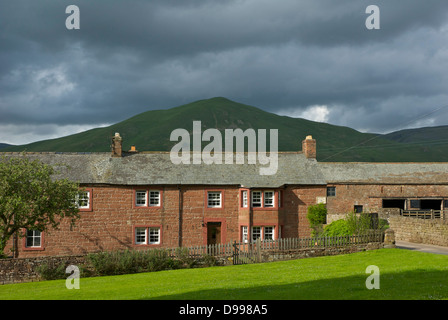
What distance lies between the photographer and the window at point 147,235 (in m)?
40.3

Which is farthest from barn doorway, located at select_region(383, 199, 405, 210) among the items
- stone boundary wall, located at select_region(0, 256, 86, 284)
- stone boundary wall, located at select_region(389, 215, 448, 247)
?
stone boundary wall, located at select_region(0, 256, 86, 284)

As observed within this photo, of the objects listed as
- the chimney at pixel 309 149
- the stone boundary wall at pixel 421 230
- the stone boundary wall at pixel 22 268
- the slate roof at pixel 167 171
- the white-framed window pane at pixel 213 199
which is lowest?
the stone boundary wall at pixel 22 268

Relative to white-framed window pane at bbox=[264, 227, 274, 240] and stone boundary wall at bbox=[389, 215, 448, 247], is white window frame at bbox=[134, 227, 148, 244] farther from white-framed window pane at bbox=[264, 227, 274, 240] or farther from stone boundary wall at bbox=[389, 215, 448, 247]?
stone boundary wall at bbox=[389, 215, 448, 247]

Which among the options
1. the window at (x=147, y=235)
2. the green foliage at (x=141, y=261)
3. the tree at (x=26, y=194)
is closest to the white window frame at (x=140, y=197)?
the window at (x=147, y=235)

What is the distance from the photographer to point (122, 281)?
2286cm

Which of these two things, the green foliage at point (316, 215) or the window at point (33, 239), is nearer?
the window at point (33, 239)

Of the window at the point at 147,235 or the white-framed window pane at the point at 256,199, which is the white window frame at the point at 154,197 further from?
the white-framed window pane at the point at 256,199

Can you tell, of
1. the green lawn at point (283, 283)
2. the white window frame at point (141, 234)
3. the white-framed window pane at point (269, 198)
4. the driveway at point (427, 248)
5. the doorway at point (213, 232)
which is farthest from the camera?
the white-framed window pane at point (269, 198)

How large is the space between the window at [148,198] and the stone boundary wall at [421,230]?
23.5 metres

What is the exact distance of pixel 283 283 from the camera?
18516mm

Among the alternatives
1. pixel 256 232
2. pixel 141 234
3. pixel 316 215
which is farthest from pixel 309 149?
pixel 141 234

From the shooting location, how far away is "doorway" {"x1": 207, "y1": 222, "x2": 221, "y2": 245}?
41.4 meters

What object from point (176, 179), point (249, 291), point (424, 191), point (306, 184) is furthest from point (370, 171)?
point (249, 291)
